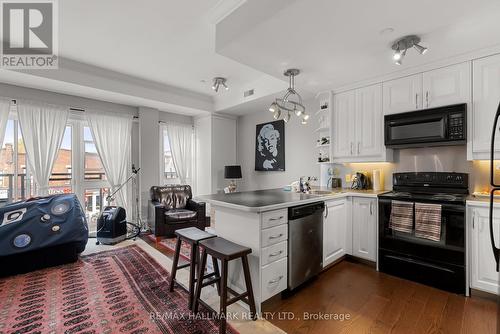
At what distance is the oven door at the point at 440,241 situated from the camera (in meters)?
2.31

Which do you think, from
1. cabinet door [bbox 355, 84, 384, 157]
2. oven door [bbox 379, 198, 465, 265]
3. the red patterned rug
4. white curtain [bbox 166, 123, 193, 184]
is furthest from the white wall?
the red patterned rug

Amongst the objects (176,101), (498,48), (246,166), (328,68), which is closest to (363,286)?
(328,68)

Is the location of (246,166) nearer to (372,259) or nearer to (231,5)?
(372,259)

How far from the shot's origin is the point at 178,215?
4.25 m

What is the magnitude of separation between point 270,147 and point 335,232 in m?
2.44

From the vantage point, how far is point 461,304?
85.2 inches

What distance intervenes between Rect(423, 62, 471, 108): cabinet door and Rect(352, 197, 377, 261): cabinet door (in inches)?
53.9

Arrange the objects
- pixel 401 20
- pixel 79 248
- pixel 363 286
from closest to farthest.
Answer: pixel 401 20 < pixel 363 286 < pixel 79 248

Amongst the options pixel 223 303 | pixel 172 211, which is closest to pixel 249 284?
pixel 223 303

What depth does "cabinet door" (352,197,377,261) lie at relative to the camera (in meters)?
2.91

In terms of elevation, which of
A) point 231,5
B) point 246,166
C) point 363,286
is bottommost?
point 363,286

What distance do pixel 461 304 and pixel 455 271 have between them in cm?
30

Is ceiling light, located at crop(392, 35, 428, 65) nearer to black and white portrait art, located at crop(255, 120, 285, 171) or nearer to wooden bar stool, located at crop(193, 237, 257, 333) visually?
wooden bar stool, located at crop(193, 237, 257, 333)

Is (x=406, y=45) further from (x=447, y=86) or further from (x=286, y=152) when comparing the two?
(x=286, y=152)
